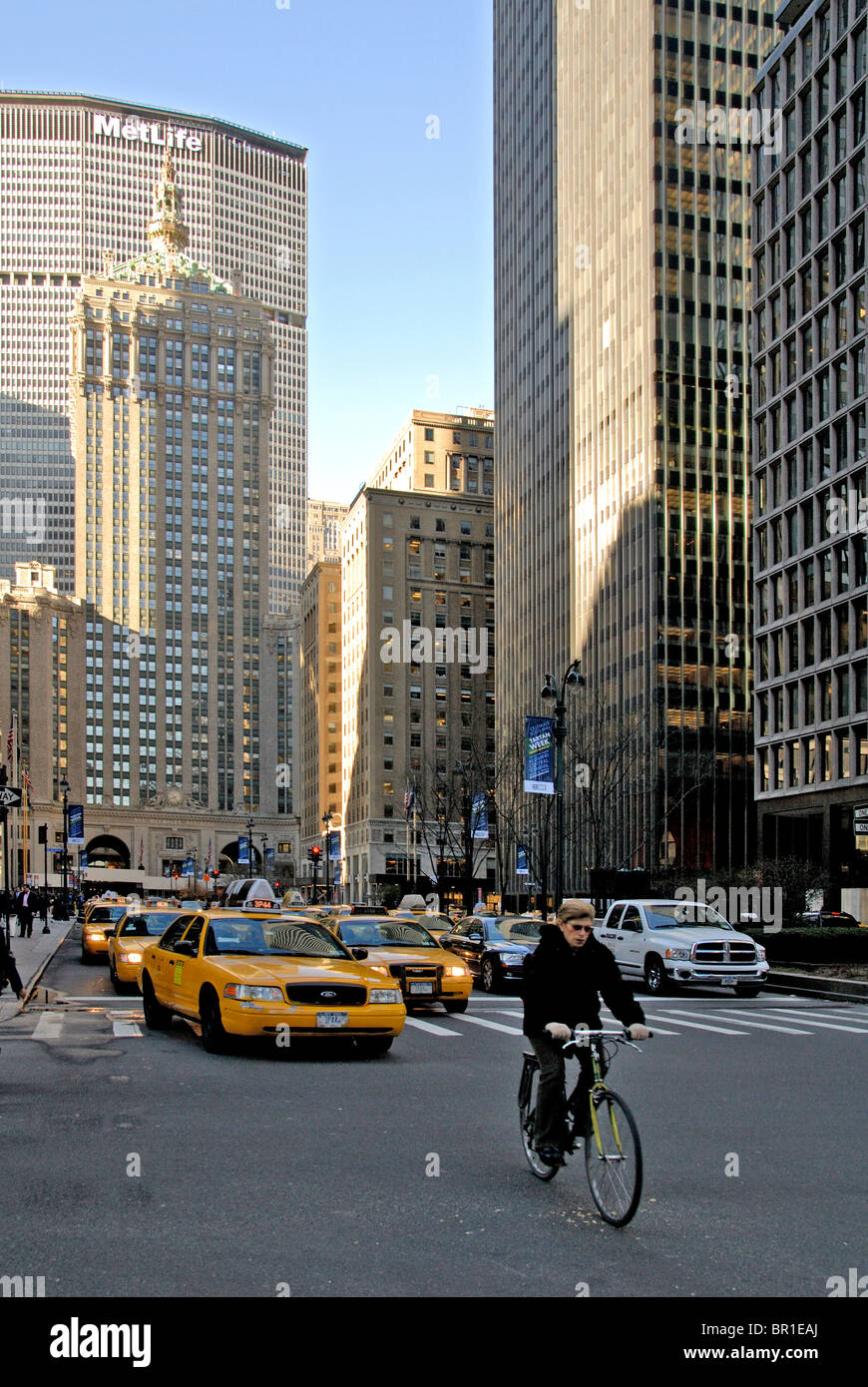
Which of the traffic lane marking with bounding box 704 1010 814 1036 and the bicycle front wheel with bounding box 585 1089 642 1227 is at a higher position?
the bicycle front wheel with bounding box 585 1089 642 1227

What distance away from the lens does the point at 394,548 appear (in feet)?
469

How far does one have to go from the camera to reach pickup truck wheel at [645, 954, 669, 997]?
25.3 meters

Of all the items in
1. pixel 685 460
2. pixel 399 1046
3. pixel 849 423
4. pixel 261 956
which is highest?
pixel 685 460

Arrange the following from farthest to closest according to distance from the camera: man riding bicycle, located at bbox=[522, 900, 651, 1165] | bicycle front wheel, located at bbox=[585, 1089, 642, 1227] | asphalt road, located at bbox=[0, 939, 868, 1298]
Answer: man riding bicycle, located at bbox=[522, 900, 651, 1165] → bicycle front wheel, located at bbox=[585, 1089, 642, 1227] → asphalt road, located at bbox=[0, 939, 868, 1298]

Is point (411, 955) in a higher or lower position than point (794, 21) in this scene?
lower

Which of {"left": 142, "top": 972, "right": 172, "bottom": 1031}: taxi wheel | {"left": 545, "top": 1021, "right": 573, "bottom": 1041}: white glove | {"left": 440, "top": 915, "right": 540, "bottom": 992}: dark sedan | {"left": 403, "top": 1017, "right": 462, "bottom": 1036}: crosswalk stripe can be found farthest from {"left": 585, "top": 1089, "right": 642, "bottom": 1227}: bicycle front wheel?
{"left": 440, "top": 915, "right": 540, "bottom": 992}: dark sedan

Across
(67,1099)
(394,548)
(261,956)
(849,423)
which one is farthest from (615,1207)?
(394,548)

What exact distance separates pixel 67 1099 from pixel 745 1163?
5602mm

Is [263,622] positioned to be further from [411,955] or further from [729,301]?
[411,955]

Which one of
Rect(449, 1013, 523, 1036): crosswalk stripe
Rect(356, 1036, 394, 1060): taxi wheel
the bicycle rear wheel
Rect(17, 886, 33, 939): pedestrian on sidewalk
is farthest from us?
Rect(17, 886, 33, 939): pedestrian on sidewalk

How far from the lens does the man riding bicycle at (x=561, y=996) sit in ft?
26.0

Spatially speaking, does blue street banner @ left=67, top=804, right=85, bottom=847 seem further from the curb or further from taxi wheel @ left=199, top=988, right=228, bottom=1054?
taxi wheel @ left=199, top=988, right=228, bottom=1054

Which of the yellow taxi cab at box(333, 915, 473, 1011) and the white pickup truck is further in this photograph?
the white pickup truck

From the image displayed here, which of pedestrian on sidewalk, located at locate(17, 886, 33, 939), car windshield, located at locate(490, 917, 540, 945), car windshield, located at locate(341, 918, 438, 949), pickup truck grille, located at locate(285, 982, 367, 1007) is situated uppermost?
pickup truck grille, located at locate(285, 982, 367, 1007)
